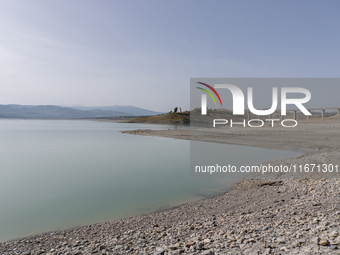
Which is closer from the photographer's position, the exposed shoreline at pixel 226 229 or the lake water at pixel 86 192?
the exposed shoreline at pixel 226 229

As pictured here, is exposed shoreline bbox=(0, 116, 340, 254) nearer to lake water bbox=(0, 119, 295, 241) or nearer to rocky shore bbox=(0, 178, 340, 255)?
rocky shore bbox=(0, 178, 340, 255)

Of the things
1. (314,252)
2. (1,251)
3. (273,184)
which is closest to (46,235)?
(1,251)

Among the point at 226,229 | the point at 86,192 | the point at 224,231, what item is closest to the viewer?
the point at 224,231

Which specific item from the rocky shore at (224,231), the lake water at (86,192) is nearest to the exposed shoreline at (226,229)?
the rocky shore at (224,231)

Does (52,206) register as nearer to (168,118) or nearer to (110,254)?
A: (110,254)

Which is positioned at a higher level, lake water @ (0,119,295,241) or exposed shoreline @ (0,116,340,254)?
exposed shoreline @ (0,116,340,254)

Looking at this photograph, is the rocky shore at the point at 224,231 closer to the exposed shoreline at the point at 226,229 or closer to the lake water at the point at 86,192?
the exposed shoreline at the point at 226,229

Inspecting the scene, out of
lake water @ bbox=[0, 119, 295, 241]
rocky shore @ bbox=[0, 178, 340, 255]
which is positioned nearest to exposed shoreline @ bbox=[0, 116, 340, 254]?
rocky shore @ bbox=[0, 178, 340, 255]

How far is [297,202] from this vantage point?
636cm

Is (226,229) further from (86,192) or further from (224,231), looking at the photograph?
(86,192)

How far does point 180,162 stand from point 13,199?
30.5 ft

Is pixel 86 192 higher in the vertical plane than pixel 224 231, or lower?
lower

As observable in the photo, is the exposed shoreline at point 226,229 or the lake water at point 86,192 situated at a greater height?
the exposed shoreline at point 226,229

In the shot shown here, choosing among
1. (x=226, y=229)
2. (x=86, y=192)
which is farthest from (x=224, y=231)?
(x=86, y=192)
